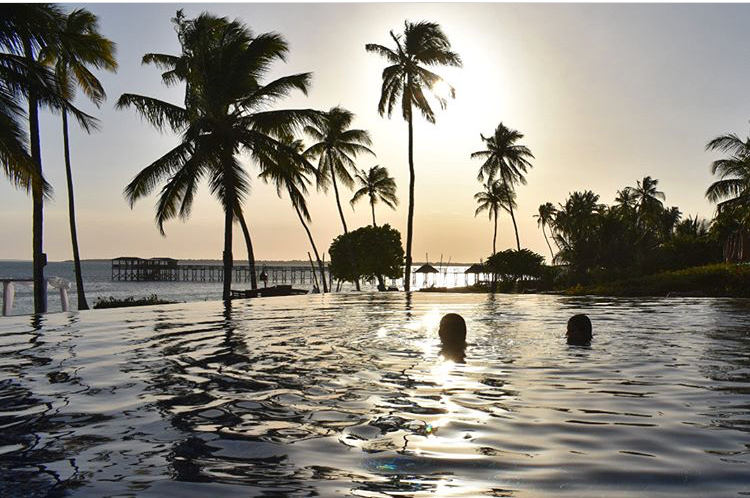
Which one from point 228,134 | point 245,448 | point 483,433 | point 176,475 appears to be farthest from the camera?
point 228,134

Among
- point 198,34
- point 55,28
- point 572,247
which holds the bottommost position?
point 572,247

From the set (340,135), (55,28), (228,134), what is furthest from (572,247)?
(55,28)

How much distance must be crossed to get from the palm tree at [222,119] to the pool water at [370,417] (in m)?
11.3

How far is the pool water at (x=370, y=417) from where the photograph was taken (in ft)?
12.3

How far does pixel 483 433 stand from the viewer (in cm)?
485

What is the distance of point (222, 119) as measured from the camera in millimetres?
23891

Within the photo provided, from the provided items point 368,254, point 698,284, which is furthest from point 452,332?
point 368,254

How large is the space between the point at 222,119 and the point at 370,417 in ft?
66.9

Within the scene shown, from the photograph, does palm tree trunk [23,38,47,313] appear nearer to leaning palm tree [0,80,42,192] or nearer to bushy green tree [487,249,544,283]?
leaning palm tree [0,80,42,192]

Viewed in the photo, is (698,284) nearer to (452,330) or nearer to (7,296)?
(452,330)

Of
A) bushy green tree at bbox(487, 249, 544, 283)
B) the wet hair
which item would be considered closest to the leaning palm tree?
the wet hair

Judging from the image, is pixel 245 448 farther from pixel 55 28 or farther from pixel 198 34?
pixel 198 34

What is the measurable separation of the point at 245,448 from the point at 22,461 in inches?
56.0

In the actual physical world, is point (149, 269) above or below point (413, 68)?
below
